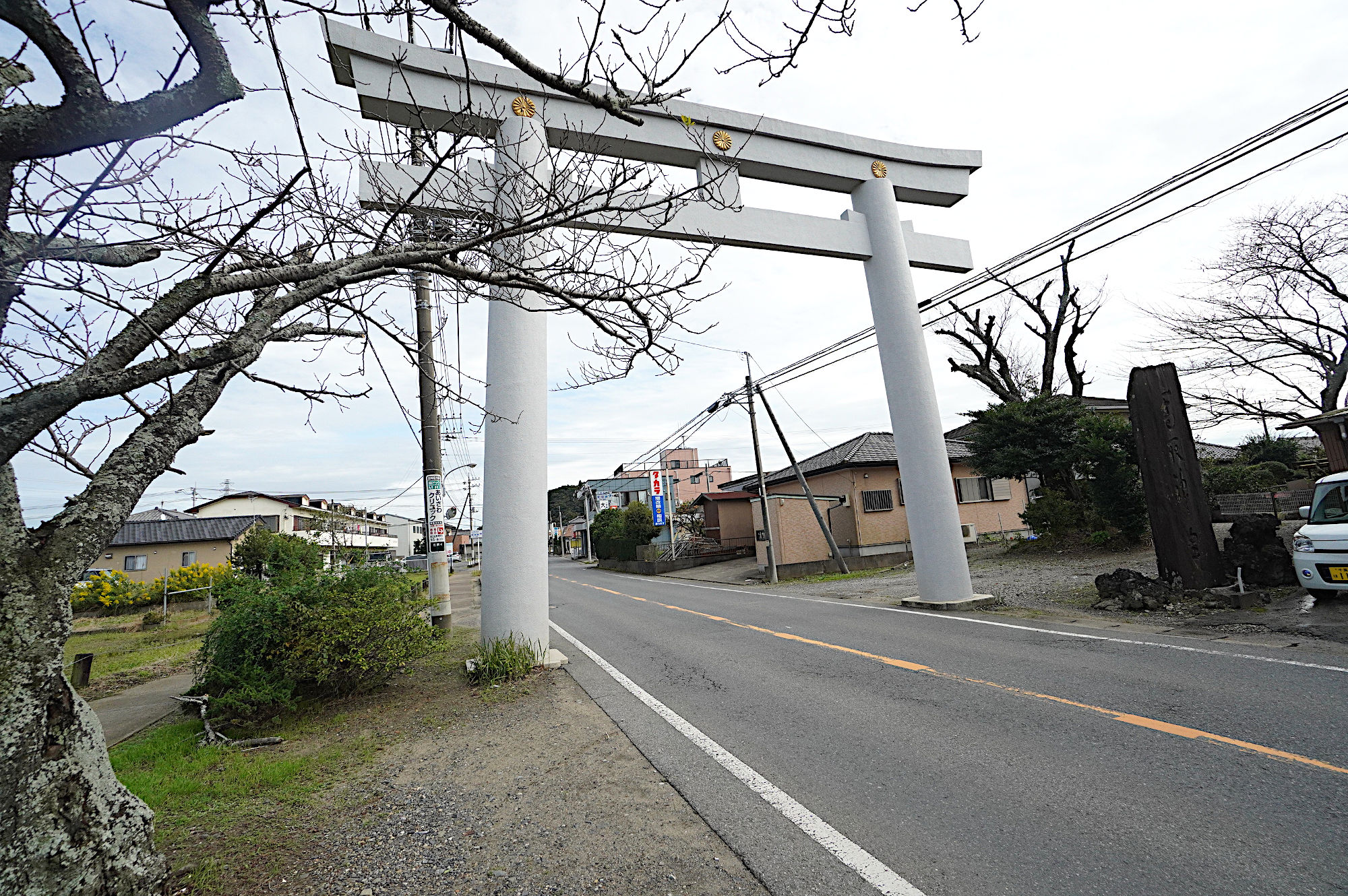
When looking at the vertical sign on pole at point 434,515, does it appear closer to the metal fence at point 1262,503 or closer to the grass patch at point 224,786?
the grass patch at point 224,786

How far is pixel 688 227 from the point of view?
8.95 m

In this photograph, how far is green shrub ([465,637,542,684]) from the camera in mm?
6988

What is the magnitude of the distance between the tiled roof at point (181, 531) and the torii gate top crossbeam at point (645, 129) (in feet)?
107

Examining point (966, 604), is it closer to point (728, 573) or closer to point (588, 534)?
point (728, 573)

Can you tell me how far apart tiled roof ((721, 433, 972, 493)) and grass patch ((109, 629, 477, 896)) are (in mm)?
19554

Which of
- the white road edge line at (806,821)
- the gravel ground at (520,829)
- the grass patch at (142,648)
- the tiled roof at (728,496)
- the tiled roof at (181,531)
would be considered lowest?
the white road edge line at (806,821)

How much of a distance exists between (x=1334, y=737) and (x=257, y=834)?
6.44 metres

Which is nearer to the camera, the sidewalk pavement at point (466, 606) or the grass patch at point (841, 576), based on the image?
the sidewalk pavement at point (466, 606)

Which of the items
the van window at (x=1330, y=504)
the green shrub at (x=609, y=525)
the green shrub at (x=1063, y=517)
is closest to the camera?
the van window at (x=1330, y=504)

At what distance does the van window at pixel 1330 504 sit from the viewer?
24.9 feet

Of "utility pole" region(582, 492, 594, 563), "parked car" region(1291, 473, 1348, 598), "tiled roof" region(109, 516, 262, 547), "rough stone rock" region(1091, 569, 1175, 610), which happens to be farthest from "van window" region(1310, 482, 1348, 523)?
"utility pole" region(582, 492, 594, 563)

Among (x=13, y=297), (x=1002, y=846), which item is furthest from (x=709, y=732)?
(x=13, y=297)

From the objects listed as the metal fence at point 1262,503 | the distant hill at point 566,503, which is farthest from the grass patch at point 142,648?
the distant hill at point 566,503

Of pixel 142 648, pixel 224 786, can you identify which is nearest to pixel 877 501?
pixel 142 648
